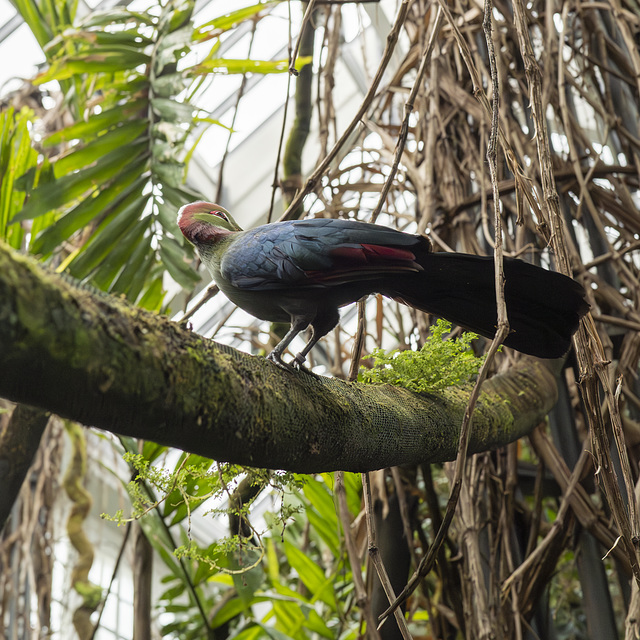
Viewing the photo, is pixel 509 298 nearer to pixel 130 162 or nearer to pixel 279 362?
pixel 279 362

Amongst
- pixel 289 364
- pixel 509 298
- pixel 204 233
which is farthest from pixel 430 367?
pixel 204 233

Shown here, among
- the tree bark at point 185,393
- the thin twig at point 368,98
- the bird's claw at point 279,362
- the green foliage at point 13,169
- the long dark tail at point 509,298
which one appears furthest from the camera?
the green foliage at point 13,169

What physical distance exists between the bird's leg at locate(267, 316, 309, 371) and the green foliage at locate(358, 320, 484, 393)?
16 centimetres

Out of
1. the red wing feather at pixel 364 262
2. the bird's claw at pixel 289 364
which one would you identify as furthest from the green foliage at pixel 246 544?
the red wing feather at pixel 364 262

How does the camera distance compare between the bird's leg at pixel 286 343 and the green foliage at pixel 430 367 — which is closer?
Result: the bird's leg at pixel 286 343

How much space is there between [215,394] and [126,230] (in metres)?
1.11

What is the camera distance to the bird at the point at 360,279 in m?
0.99

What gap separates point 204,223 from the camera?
3.67 ft

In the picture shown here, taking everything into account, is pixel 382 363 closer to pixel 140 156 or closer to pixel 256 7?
pixel 140 156

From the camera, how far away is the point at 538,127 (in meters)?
1.03

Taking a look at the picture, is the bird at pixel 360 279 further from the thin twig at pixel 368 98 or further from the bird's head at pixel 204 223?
the thin twig at pixel 368 98

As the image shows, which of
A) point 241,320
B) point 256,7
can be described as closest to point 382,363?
point 256,7

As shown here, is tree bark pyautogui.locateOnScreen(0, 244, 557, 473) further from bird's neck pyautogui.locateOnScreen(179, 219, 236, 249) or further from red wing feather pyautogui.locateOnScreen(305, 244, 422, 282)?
bird's neck pyautogui.locateOnScreen(179, 219, 236, 249)

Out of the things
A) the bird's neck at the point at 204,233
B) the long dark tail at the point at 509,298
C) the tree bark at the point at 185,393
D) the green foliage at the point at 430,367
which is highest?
the bird's neck at the point at 204,233
